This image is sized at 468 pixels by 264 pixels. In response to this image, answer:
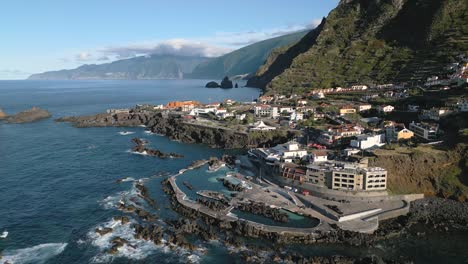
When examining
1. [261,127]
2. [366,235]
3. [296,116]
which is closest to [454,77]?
[296,116]

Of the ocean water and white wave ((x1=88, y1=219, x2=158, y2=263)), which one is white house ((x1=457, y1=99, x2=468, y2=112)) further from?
white wave ((x1=88, y1=219, x2=158, y2=263))

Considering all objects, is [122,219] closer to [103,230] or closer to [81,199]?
[103,230]

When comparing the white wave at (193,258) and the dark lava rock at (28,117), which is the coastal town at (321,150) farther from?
the dark lava rock at (28,117)

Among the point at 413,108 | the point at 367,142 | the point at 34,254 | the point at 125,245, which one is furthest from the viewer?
the point at 413,108

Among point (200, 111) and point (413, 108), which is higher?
point (413, 108)

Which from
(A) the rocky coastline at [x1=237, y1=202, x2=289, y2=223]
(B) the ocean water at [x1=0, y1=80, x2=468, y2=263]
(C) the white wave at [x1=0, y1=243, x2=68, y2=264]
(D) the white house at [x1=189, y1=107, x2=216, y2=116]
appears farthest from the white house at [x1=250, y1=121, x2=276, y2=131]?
(C) the white wave at [x1=0, y1=243, x2=68, y2=264]

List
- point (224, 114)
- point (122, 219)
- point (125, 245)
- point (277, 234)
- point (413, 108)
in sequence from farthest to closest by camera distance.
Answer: point (224, 114) < point (413, 108) < point (122, 219) < point (277, 234) < point (125, 245)

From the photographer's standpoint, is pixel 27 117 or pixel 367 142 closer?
pixel 367 142
